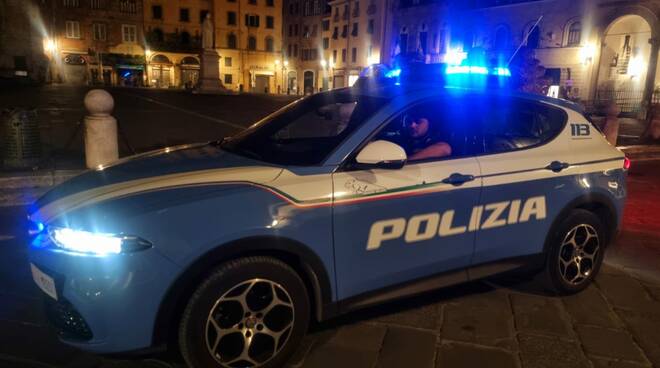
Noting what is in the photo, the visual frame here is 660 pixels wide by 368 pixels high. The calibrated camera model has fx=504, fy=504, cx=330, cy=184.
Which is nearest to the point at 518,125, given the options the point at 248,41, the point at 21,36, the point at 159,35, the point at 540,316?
the point at 540,316

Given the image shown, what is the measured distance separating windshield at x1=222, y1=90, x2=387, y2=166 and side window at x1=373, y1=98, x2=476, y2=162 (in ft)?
0.76

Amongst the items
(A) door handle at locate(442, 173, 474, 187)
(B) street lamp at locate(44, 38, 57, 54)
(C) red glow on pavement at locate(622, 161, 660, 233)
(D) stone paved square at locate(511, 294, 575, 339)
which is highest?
(B) street lamp at locate(44, 38, 57, 54)

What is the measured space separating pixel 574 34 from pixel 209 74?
24.3 meters

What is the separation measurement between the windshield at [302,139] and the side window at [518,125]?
0.89 meters

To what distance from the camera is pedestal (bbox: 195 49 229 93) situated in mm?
31109

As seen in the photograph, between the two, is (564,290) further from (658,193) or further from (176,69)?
(176,69)

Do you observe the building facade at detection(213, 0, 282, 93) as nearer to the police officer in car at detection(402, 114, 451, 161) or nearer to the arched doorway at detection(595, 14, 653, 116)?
the arched doorway at detection(595, 14, 653, 116)

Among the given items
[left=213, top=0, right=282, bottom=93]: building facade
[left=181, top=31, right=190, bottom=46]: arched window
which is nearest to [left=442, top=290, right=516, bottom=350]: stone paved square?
[left=213, top=0, right=282, bottom=93]: building facade

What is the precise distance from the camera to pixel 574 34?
33.9 m

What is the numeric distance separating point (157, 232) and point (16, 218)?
4313 millimetres

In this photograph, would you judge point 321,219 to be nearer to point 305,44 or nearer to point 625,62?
point 625,62

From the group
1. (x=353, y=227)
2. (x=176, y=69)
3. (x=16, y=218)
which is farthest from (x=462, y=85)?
(x=176, y=69)

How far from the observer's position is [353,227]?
2.90 m

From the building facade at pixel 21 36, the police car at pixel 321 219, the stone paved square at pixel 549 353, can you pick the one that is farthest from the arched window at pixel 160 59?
the stone paved square at pixel 549 353
